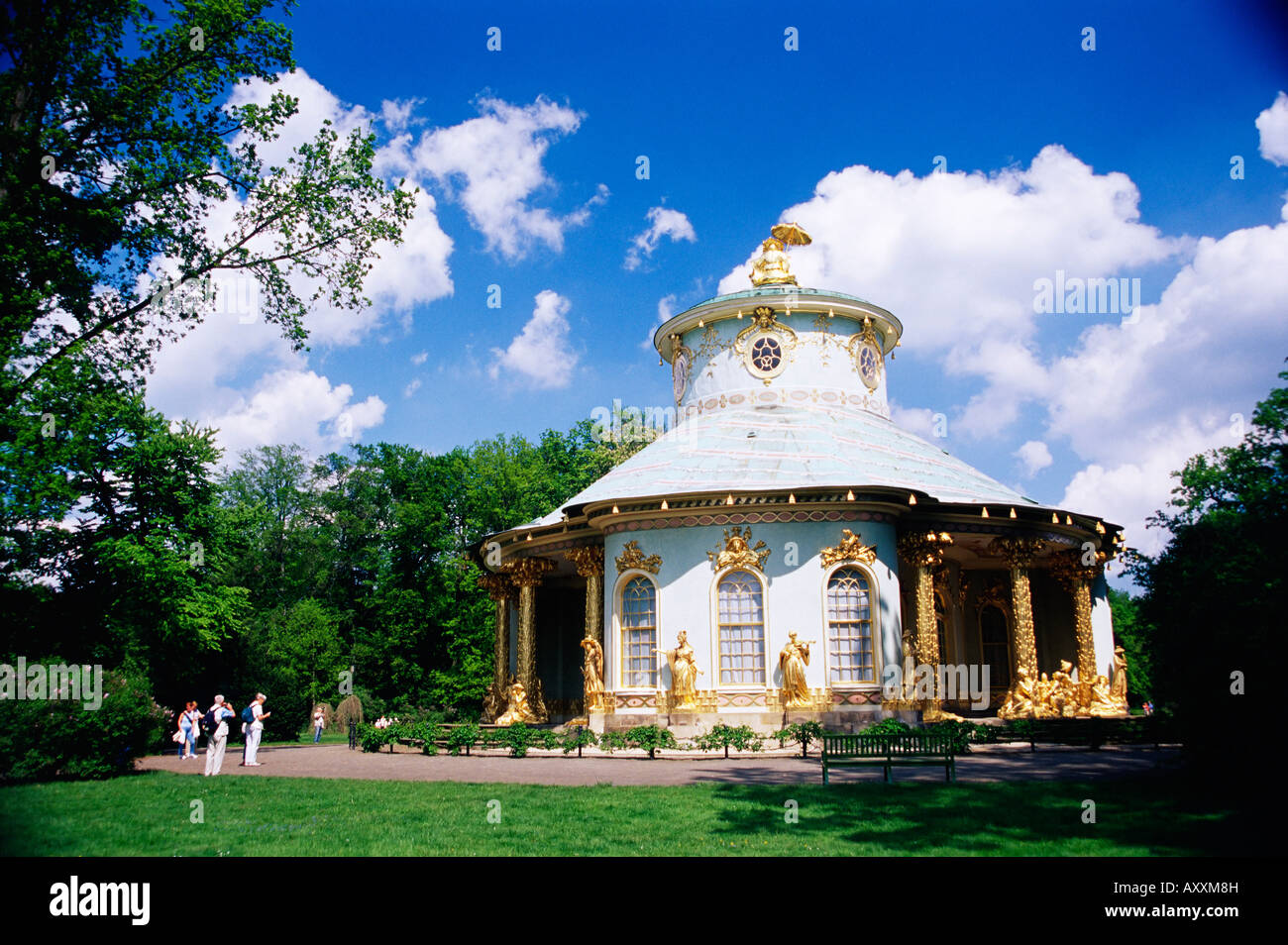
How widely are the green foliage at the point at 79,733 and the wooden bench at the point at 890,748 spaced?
11922mm

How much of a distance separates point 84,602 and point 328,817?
14060 mm

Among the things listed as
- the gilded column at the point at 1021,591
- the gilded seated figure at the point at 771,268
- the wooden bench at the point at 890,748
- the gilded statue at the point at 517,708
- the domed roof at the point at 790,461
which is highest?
the gilded seated figure at the point at 771,268

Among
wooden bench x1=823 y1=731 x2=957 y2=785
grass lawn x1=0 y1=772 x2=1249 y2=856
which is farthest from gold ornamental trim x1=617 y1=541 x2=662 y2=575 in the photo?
grass lawn x1=0 y1=772 x2=1249 y2=856

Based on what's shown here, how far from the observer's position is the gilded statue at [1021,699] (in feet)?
74.3

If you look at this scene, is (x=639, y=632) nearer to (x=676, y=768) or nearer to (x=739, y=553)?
(x=739, y=553)

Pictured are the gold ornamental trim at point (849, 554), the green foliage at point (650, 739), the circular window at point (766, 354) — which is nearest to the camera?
the green foliage at point (650, 739)

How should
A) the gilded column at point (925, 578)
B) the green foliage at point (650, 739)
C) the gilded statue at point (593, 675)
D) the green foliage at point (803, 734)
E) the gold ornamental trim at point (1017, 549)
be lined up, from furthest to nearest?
the gold ornamental trim at point (1017, 549) < the gilded statue at point (593, 675) < the gilded column at point (925, 578) < the green foliage at point (650, 739) < the green foliage at point (803, 734)

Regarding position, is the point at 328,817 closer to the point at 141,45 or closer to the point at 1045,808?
the point at 1045,808

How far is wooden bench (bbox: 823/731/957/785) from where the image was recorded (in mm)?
13797

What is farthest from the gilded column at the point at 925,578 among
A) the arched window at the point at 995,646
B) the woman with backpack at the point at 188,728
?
the woman with backpack at the point at 188,728

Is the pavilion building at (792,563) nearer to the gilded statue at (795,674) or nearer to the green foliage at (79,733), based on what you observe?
the gilded statue at (795,674)

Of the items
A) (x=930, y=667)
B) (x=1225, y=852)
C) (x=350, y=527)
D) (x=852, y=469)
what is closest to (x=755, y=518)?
(x=852, y=469)

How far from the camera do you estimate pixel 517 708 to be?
26.3 m

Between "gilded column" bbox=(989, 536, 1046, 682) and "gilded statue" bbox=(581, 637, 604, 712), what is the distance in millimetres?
10628
